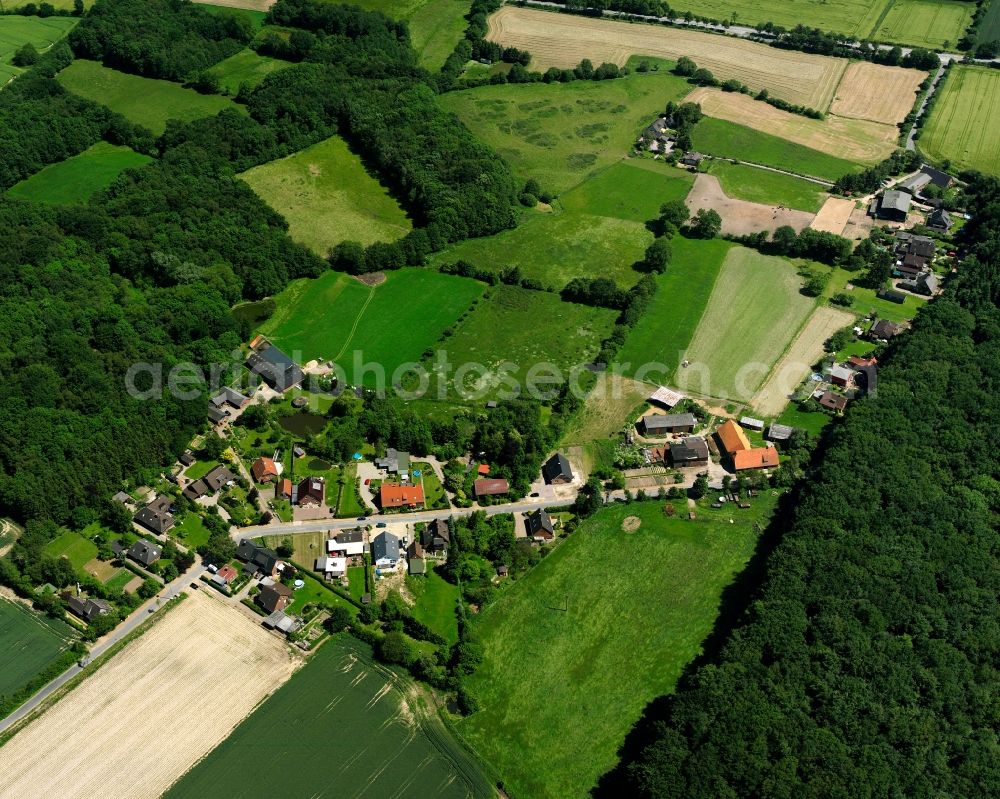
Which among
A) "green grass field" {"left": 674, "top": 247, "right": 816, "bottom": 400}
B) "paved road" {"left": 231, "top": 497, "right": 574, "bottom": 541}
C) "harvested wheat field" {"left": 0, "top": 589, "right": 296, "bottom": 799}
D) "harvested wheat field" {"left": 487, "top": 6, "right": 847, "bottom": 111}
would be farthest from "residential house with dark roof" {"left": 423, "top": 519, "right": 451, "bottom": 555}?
"harvested wheat field" {"left": 487, "top": 6, "right": 847, "bottom": 111}

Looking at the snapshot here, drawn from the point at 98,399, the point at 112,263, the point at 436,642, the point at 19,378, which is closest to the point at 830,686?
the point at 436,642

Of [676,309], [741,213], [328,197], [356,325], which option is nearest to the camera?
[356,325]

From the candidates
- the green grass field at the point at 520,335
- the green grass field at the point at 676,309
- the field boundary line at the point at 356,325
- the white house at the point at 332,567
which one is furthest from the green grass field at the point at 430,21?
the white house at the point at 332,567

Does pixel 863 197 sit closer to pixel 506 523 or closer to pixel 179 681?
pixel 506 523

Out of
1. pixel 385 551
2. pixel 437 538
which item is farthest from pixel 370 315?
pixel 385 551

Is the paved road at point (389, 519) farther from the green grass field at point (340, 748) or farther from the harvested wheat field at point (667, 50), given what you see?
the harvested wheat field at point (667, 50)

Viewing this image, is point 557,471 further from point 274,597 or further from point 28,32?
point 28,32

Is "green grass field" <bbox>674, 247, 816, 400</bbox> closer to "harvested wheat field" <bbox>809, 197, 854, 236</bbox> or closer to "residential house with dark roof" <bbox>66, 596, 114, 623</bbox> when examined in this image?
"harvested wheat field" <bbox>809, 197, 854, 236</bbox>
